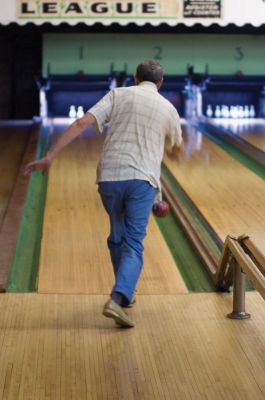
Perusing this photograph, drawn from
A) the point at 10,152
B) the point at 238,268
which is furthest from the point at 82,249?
the point at 10,152

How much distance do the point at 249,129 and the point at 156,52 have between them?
1.99 m

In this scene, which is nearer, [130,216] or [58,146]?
[58,146]

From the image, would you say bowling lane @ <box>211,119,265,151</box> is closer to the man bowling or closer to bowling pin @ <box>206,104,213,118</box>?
bowling pin @ <box>206,104,213,118</box>

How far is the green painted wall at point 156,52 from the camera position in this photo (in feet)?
41.5

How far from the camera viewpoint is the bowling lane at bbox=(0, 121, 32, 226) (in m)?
7.81

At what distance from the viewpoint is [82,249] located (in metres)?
5.89

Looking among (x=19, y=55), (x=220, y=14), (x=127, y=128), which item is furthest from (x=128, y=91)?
(x=19, y=55)

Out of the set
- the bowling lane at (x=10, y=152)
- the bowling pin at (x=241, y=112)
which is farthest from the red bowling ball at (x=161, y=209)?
the bowling pin at (x=241, y=112)

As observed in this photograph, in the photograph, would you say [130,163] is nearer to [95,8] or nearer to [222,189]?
[222,189]

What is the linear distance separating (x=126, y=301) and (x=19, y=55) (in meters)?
11.2

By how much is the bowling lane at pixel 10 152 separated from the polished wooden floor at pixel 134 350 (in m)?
2.14

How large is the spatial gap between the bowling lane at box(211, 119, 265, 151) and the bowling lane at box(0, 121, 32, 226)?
99.3 inches

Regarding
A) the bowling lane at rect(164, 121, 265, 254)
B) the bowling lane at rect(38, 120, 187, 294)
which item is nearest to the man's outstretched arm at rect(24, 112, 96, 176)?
the bowling lane at rect(38, 120, 187, 294)

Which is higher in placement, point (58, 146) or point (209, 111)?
point (58, 146)
